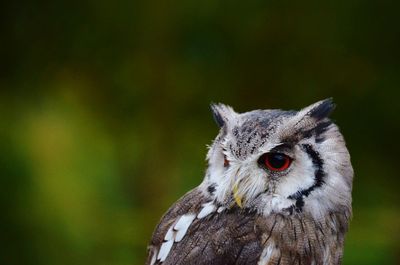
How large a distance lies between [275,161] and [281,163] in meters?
0.02

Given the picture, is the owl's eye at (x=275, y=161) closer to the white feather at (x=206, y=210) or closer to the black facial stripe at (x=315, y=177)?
the black facial stripe at (x=315, y=177)

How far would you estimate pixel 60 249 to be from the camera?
4.20 m

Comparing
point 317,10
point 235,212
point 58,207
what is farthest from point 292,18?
point 235,212

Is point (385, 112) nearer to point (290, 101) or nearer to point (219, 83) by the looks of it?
point (290, 101)

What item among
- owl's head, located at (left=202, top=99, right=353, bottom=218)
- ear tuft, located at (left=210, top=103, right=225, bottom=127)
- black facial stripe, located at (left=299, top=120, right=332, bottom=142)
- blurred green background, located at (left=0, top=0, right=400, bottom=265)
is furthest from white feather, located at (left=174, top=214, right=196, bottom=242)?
blurred green background, located at (left=0, top=0, right=400, bottom=265)

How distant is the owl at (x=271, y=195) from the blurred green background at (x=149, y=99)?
188cm

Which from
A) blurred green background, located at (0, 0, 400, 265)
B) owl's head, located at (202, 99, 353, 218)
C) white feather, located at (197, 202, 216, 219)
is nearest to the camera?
owl's head, located at (202, 99, 353, 218)

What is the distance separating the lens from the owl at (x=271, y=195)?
2.20m

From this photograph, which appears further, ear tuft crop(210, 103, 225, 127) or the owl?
ear tuft crop(210, 103, 225, 127)

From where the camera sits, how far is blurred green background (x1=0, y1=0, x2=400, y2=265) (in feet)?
13.7

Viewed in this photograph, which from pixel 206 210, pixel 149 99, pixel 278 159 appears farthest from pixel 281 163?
pixel 149 99

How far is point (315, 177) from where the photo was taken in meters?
2.25

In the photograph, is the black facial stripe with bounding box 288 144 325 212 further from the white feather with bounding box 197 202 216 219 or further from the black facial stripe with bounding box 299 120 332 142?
the white feather with bounding box 197 202 216 219

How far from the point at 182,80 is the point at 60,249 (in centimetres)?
116
